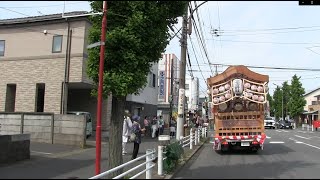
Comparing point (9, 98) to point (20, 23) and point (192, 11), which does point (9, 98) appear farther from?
point (192, 11)

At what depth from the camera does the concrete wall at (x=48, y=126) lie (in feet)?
71.4

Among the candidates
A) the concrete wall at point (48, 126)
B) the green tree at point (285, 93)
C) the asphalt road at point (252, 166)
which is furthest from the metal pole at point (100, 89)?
the green tree at point (285, 93)

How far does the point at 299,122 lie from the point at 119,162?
8752 centimetres

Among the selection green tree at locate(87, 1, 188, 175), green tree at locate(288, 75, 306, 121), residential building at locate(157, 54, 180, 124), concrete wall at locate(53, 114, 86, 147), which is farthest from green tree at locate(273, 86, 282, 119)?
green tree at locate(87, 1, 188, 175)

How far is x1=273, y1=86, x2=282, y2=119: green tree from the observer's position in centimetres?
10093

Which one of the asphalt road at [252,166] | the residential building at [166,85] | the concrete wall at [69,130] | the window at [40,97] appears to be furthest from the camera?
the residential building at [166,85]

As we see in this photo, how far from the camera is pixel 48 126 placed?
2236cm

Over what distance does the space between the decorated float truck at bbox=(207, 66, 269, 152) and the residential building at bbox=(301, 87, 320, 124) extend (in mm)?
65368

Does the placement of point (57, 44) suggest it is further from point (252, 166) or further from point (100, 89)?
point (100, 89)

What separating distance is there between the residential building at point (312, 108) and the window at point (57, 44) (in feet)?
215

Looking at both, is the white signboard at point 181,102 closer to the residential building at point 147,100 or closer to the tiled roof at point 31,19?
the tiled roof at point 31,19

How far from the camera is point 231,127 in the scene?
2078 cm

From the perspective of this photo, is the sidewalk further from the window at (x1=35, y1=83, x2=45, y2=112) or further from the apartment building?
the window at (x1=35, y1=83, x2=45, y2=112)

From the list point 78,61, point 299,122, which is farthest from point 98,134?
point 299,122
